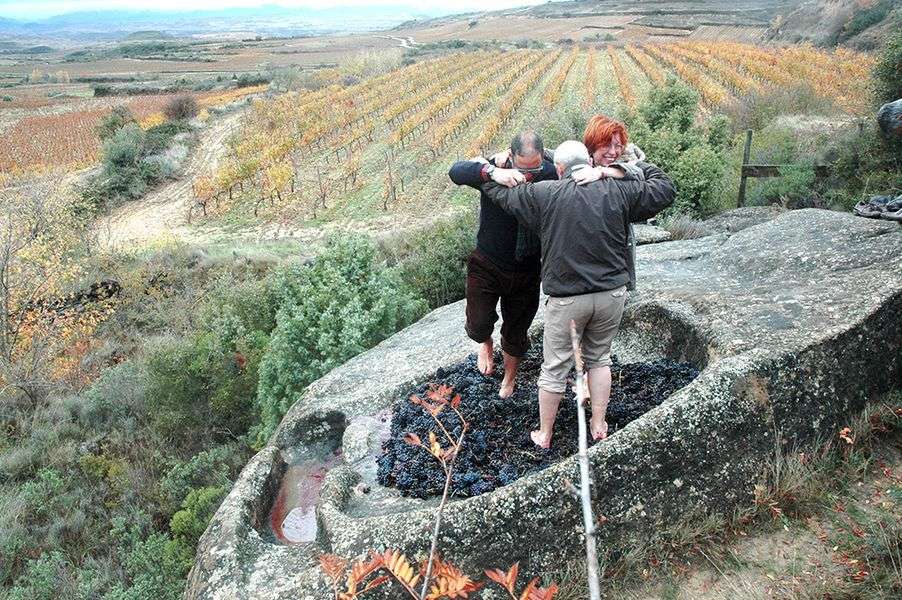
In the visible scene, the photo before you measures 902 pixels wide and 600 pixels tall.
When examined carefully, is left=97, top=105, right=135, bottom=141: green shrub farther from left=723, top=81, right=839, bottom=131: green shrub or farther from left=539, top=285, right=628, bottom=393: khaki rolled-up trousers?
left=539, top=285, right=628, bottom=393: khaki rolled-up trousers

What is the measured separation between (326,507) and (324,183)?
26710 mm

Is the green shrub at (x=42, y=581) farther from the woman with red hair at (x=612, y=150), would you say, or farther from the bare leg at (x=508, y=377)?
the woman with red hair at (x=612, y=150)

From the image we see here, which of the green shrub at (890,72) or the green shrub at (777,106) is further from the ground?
the green shrub at (890,72)

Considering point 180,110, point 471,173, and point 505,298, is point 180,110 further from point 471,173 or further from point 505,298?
point 471,173

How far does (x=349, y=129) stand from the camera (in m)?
38.8

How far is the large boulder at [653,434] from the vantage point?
4.09m

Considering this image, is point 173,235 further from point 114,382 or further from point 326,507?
point 326,507

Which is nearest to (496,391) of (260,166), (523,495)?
(523,495)

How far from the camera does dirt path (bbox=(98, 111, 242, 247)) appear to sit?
1030 inches

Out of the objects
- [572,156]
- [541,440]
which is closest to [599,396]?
[541,440]

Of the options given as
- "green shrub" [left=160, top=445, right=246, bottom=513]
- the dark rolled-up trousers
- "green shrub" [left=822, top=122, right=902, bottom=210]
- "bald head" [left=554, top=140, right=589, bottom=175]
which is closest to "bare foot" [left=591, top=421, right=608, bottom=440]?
the dark rolled-up trousers

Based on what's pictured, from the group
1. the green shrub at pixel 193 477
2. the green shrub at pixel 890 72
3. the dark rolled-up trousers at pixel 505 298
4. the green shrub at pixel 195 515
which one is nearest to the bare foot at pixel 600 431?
the dark rolled-up trousers at pixel 505 298

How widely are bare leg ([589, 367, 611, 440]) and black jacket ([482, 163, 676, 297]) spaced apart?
28.6 inches

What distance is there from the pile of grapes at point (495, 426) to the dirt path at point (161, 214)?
21.7 meters
